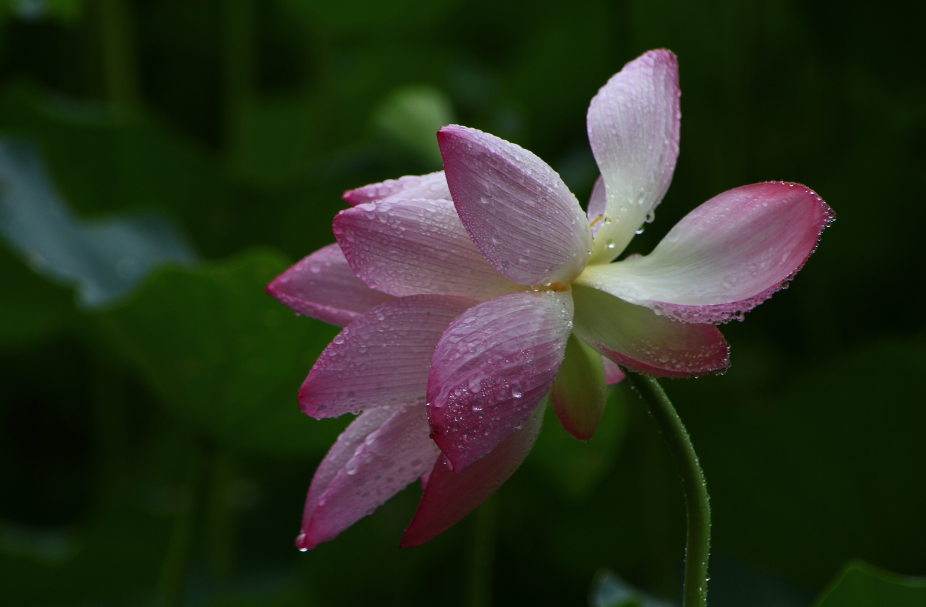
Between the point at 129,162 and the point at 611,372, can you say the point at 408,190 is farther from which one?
the point at 129,162

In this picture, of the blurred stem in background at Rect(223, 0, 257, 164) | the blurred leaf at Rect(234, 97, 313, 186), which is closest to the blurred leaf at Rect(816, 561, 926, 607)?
the blurred stem in background at Rect(223, 0, 257, 164)

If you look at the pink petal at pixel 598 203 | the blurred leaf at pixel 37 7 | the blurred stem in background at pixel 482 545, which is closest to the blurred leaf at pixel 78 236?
the blurred leaf at pixel 37 7

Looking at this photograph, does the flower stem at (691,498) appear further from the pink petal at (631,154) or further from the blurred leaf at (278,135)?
the blurred leaf at (278,135)

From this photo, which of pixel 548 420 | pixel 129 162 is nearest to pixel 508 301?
pixel 548 420

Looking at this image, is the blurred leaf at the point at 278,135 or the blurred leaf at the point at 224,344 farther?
the blurred leaf at the point at 278,135

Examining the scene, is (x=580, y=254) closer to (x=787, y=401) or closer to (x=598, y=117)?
(x=598, y=117)

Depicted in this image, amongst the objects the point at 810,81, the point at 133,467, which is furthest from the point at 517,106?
the point at 133,467
